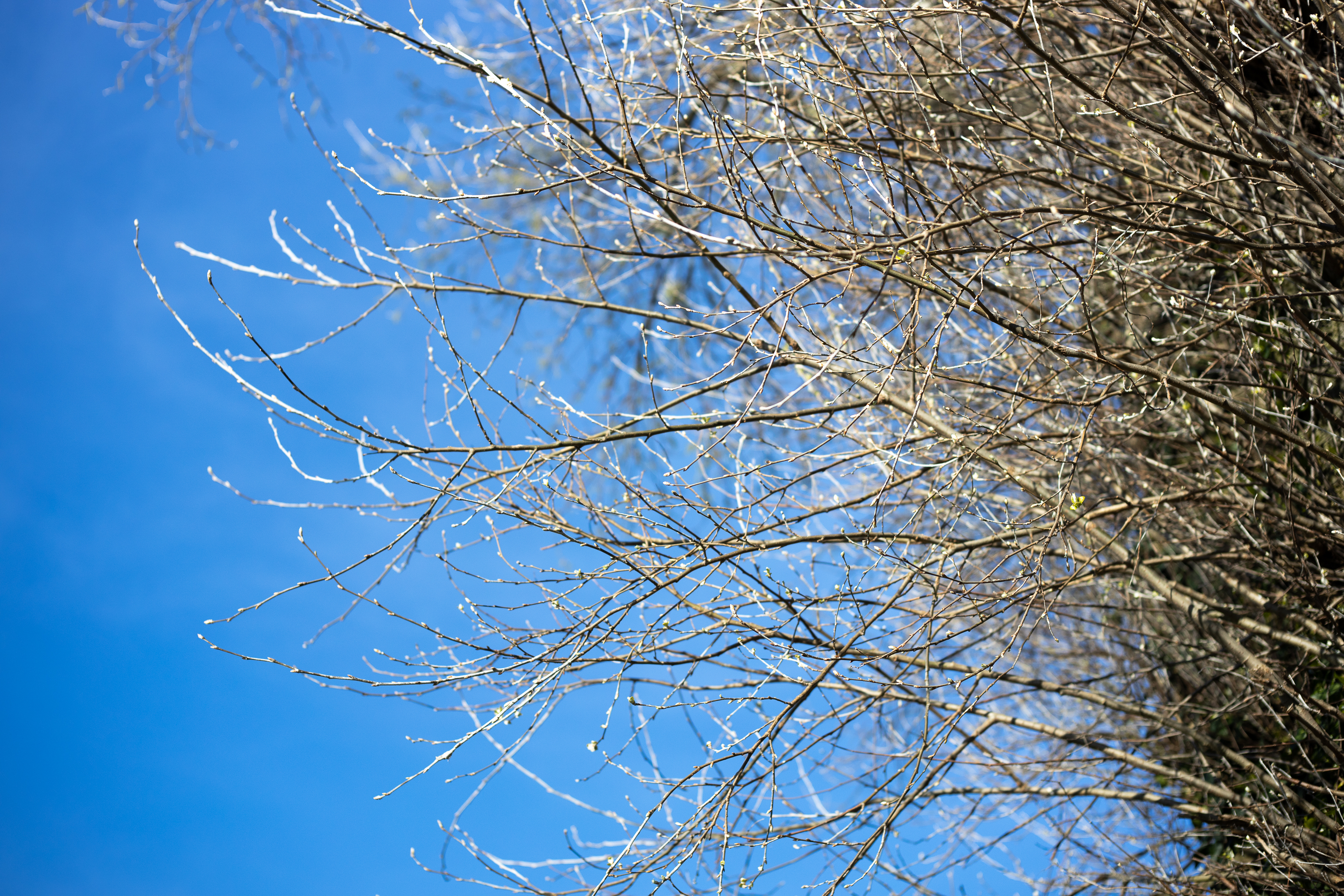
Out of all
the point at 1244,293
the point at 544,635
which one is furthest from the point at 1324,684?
the point at 544,635

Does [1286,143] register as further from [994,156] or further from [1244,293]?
[1244,293]

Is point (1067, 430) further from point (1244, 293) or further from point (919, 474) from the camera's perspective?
point (1244, 293)

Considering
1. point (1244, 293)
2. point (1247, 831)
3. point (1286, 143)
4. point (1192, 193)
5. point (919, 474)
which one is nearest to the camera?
point (1286, 143)

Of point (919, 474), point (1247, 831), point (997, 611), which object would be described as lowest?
point (1247, 831)

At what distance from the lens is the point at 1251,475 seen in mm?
3484

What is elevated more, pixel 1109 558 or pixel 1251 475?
pixel 1109 558

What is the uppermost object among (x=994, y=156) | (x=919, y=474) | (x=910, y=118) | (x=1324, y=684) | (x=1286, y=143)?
(x=910, y=118)

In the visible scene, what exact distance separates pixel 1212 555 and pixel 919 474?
119cm

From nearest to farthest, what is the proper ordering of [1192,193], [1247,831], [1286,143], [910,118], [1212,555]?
[1286,143], [1192,193], [1212,555], [1247,831], [910,118]

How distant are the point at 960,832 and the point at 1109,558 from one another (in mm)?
1438

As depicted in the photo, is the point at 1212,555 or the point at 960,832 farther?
the point at 960,832

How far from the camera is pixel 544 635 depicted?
335 centimetres

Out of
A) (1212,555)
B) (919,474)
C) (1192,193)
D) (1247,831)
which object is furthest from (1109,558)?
(1192,193)

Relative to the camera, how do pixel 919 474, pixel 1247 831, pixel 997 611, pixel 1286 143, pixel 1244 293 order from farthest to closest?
pixel 1244 293 < pixel 1247 831 < pixel 919 474 < pixel 997 611 < pixel 1286 143
